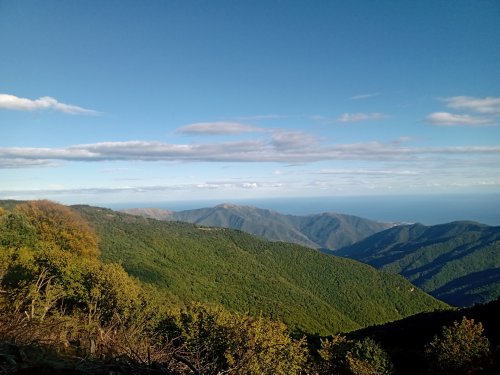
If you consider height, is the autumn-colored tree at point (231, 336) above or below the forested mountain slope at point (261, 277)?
above

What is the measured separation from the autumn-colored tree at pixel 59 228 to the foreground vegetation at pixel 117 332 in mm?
135

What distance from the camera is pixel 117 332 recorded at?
672 centimetres

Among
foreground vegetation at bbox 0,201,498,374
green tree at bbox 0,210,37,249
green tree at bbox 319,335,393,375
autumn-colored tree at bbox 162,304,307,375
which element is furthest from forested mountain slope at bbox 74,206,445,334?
autumn-colored tree at bbox 162,304,307,375

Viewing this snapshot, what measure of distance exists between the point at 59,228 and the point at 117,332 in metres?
37.3

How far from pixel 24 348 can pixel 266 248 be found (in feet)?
434

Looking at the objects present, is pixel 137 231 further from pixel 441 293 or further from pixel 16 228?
pixel 441 293

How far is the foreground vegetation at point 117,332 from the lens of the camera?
4.93 meters

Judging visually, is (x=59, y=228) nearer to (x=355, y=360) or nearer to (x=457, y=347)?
(x=355, y=360)

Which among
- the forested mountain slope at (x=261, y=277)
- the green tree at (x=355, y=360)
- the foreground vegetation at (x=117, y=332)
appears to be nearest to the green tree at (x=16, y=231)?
the foreground vegetation at (x=117, y=332)

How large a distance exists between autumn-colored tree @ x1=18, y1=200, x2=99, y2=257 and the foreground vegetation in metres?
0.14

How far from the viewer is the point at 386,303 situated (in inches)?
4235

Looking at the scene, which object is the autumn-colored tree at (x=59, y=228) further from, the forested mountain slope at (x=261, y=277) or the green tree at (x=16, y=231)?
the forested mountain slope at (x=261, y=277)

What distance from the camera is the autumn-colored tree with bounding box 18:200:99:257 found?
36.5 m

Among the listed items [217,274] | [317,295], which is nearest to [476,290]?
[317,295]
